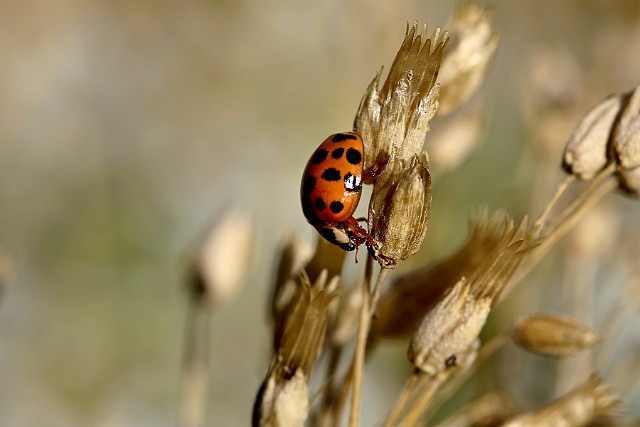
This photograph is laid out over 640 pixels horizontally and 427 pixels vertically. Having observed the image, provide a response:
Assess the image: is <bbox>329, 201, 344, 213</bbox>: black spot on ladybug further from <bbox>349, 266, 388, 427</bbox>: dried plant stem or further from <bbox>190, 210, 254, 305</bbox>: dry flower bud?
<bbox>190, 210, 254, 305</bbox>: dry flower bud

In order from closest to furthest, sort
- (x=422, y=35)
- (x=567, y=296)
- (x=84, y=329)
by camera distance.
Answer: (x=422, y=35) → (x=567, y=296) → (x=84, y=329)

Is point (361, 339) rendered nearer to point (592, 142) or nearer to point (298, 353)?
point (298, 353)

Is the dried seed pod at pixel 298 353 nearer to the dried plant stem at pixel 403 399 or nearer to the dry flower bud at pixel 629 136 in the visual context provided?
the dried plant stem at pixel 403 399

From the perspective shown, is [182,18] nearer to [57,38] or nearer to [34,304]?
[57,38]

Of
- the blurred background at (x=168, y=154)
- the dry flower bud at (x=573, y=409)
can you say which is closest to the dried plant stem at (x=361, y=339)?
the dry flower bud at (x=573, y=409)

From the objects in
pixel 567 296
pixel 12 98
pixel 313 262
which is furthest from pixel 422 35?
pixel 12 98

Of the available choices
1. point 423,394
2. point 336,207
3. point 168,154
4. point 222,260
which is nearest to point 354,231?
point 336,207

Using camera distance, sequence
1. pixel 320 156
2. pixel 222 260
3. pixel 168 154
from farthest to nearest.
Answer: pixel 168 154, pixel 222 260, pixel 320 156
